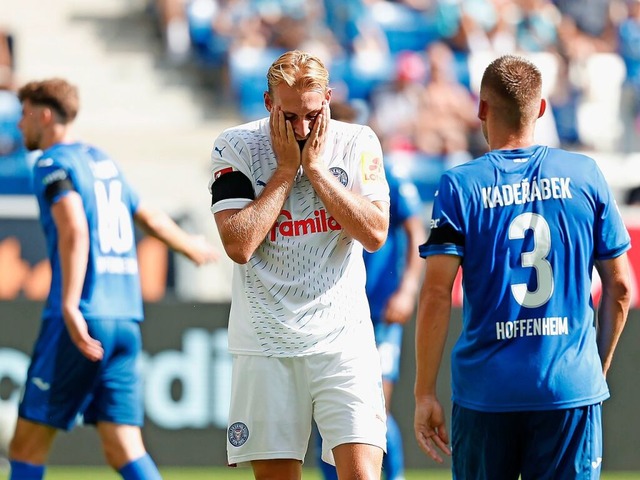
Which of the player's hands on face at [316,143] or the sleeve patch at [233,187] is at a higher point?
the player's hands on face at [316,143]

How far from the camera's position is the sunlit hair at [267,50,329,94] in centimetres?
418

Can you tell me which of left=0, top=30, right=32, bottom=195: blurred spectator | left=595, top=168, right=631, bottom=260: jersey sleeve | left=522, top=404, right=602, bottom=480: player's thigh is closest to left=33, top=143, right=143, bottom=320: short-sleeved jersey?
left=522, top=404, right=602, bottom=480: player's thigh

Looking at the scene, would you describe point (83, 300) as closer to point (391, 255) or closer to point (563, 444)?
point (391, 255)

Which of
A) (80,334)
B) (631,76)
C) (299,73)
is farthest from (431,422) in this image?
(631,76)

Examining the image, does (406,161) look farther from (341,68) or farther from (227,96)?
(227,96)

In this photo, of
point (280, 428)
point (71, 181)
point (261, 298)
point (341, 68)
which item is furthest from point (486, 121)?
point (341, 68)

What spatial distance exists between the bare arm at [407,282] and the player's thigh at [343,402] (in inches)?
88.7

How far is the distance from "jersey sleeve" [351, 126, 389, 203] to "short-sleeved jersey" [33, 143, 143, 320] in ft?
6.57

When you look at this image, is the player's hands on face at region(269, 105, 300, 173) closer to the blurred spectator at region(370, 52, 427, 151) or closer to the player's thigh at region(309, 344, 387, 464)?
the player's thigh at region(309, 344, 387, 464)

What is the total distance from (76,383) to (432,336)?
8.67 feet

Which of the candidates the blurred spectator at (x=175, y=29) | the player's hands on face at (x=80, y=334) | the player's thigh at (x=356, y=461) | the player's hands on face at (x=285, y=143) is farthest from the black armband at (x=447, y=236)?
the blurred spectator at (x=175, y=29)

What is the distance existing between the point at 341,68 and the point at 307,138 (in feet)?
33.4

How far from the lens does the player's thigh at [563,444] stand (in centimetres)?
386

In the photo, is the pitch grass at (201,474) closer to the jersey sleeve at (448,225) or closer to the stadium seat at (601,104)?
the jersey sleeve at (448,225)
